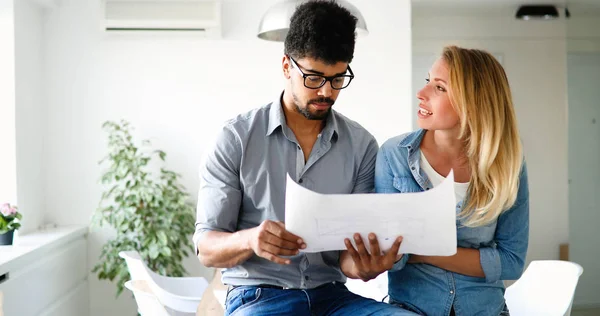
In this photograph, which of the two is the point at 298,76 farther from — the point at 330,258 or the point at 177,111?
the point at 177,111

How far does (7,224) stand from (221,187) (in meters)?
2.47

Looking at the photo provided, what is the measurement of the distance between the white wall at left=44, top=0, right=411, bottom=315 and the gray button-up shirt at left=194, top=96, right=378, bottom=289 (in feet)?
10.1

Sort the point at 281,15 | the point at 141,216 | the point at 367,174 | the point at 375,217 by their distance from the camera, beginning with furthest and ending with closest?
1. the point at 141,216
2. the point at 281,15
3. the point at 367,174
4. the point at 375,217

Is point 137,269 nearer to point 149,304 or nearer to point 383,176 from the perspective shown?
point 149,304

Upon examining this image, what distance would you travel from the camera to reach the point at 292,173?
2.11 meters

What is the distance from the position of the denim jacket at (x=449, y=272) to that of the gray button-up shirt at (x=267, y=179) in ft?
0.42

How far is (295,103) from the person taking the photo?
2111 millimetres

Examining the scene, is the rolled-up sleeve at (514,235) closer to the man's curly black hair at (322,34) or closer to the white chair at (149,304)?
the man's curly black hair at (322,34)

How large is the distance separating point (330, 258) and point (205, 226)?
0.38 m

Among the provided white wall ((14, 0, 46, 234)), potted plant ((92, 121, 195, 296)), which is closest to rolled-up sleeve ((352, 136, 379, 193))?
potted plant ((92, 121, 195, 296))

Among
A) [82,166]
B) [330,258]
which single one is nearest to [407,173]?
[330,258]

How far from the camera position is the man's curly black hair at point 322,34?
2.02 metres

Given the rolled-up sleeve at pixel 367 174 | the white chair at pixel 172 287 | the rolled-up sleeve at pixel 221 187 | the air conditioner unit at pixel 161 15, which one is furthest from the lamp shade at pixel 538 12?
the rolled-up sleeve at pixel 221 187

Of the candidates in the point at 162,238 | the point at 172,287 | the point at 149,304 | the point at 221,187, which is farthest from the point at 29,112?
the point at 221,187
